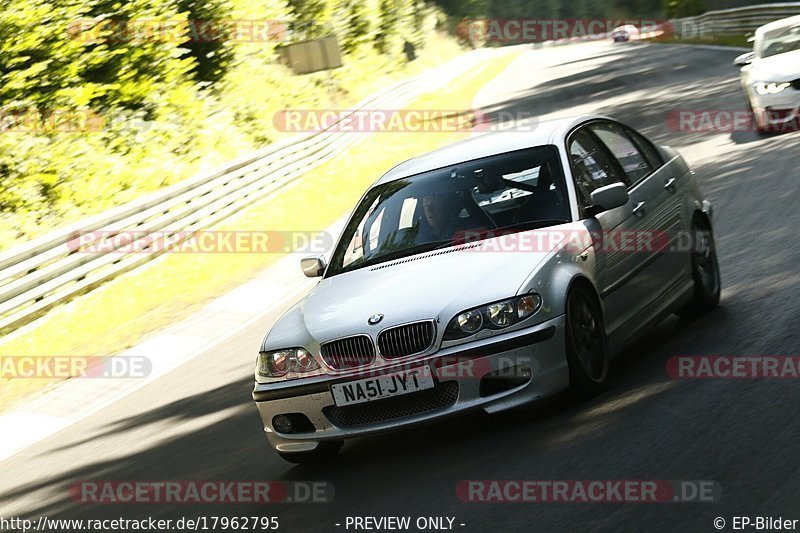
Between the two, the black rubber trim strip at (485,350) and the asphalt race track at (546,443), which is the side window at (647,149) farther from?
the black rubber trim strip at (485,350)

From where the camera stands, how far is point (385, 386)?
19.3ft

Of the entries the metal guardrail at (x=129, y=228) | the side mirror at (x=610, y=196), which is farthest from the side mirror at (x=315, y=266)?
the metal guardrail at (x=129, y=228)

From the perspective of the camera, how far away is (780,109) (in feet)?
54.4

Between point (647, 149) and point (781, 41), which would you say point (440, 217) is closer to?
point (647, 149)

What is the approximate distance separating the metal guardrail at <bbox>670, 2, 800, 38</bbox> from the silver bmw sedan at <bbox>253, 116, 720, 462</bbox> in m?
32.8

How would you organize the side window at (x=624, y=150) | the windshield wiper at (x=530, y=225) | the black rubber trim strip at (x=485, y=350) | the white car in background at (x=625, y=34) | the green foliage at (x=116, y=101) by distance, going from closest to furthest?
the black rubber trim strip at (x=485, y=350) < the windshield wiper at (x=530, y=225) < the side window at (x=624, y=150) < the green foliage at (x=116, y=101) < the white car in background at (x=625, y=34)

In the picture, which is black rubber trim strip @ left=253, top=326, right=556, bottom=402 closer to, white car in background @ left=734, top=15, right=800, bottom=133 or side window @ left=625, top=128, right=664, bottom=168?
side window @ left=625, top=128, right=664, bottom=168

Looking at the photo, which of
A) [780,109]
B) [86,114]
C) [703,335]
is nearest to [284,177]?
[86,114]

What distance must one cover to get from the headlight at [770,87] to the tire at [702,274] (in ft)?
30.1

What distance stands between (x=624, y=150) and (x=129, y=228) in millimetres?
9535

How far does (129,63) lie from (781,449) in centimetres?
2305

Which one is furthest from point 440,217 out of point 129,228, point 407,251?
point 129,228

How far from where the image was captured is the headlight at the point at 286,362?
6156 millimetres

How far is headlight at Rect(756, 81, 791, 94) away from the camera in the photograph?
16.7m
